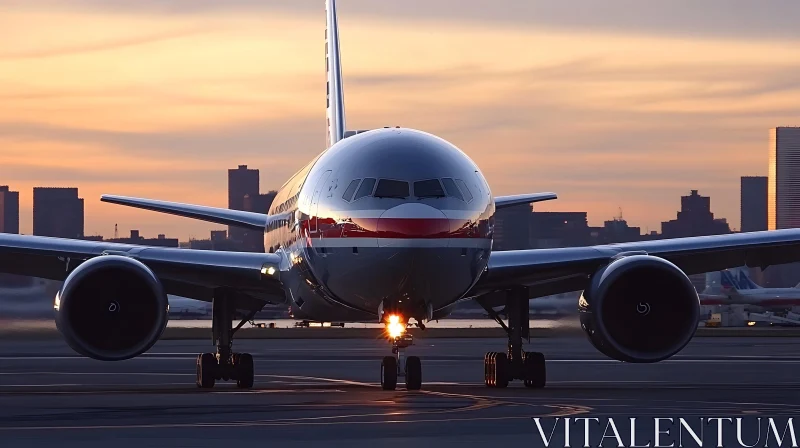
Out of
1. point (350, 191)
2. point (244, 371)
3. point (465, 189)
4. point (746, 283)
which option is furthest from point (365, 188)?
point (746, 283)

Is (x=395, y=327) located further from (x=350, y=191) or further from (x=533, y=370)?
(x=533, y=370)

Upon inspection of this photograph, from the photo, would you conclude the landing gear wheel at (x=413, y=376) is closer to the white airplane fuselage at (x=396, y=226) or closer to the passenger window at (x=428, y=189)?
the white airplane fuselage at (x=396, y=226)

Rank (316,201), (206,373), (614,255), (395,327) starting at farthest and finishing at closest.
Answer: (206,373) → (614,255) → (316,201) → (395,327)

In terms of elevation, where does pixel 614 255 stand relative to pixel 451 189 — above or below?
below

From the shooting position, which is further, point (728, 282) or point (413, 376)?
point (728, 282)

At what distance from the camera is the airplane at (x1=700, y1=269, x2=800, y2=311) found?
137 metres

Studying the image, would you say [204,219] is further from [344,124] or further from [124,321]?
[124,321]

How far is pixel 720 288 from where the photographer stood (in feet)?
469

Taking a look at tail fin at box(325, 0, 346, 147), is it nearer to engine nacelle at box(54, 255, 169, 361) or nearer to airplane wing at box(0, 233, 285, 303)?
airplane wing at box(0, 233, 285, 303)

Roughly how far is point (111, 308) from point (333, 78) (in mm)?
16141

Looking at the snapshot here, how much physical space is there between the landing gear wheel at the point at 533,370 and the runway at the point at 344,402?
0.27 m

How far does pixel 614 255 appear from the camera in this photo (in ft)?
91.5

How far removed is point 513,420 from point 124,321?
9.25 m

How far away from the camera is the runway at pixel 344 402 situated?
55.7ft
